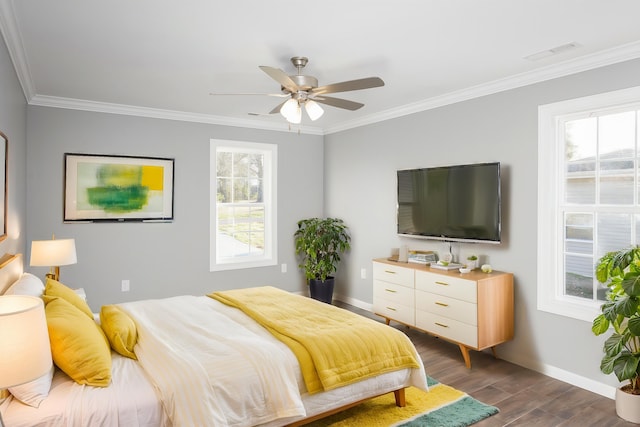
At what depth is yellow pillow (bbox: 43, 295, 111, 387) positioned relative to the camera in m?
2.03

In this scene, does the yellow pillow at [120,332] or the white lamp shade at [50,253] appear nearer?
the yellow pillow at [120,332]

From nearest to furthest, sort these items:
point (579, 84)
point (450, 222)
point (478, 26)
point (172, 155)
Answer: point (478, 26)
point (579, 84)
point (450, 222)
point (172, 155)

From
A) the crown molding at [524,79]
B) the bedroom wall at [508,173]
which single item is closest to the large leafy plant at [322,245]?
the bedroom wall at [508,173]

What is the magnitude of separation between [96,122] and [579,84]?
4640 mm

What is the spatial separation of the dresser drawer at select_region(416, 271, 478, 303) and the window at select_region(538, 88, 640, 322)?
57cm

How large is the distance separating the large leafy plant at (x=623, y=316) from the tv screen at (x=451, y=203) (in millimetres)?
1093

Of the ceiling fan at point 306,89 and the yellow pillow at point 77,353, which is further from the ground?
the ceiling fan at point 306,89

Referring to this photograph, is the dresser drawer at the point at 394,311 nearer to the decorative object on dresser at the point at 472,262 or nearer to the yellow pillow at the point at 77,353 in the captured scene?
the decorative object on dresser at the point at 472,262

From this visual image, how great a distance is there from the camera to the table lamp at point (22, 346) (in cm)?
131

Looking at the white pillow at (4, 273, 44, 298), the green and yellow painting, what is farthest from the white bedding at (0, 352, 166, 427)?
the green and yellow painting

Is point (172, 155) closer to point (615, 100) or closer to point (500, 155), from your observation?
point (500, 155)

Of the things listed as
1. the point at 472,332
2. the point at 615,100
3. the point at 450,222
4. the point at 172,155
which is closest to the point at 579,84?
the point at 615,100

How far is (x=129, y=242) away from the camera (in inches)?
191

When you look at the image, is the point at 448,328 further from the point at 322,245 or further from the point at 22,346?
the point at 22,346
